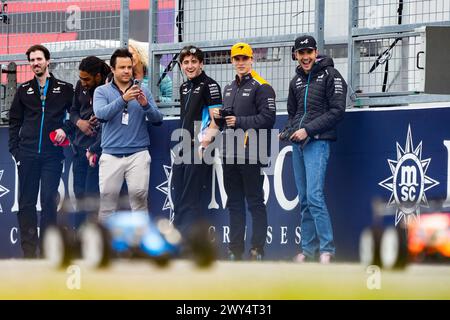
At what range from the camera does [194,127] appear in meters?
5.60

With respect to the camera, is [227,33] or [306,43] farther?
[227,33]

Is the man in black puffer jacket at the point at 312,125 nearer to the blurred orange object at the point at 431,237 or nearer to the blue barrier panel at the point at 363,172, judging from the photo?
the blue barrier panel at the point at 363,172

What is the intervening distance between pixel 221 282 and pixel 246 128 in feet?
17.3

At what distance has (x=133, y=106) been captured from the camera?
370 centimetres

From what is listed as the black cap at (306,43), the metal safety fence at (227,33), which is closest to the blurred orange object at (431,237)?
the black cap at (306,43)

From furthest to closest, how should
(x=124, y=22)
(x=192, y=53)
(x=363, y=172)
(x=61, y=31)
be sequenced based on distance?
(x=61, y=31) < (x=124, y=22) < (x=363, y=172) < (x=192, y=53)

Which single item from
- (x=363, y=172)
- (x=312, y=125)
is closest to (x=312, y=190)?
(x=312, y=125)

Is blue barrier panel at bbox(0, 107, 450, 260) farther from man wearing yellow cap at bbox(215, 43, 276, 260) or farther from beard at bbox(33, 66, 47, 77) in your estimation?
beard at bbox(33, 66, 47, 77)

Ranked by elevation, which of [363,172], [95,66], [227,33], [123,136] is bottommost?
[363,172]

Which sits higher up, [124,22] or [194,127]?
[124,22]

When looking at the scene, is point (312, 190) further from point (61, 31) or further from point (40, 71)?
point (61, 31)

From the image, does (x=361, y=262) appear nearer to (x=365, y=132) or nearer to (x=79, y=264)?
(x=79, y=264)

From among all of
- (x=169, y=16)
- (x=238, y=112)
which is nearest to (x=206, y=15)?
(x=169, y=16)

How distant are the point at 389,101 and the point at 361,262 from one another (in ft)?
19.1
